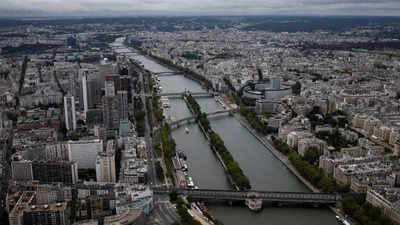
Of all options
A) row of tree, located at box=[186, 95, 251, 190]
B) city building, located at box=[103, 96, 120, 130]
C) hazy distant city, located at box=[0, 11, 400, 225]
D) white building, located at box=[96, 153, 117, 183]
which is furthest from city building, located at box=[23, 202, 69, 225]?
city building, located at box=[103, 96, 120, 130]

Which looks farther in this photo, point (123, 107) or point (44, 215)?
point (123, 107)

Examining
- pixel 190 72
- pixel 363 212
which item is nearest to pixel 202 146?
pixel 363 212

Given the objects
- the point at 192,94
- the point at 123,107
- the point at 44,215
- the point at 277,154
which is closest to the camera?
the point at 44,215

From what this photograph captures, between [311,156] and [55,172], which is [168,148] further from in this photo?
[311,156]

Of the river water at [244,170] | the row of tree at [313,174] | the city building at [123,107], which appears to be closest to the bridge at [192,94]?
the river water at [244,170]

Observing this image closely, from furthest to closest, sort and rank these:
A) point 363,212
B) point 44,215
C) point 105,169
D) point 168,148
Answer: point 168,148, point 105,169, point 363,212, point 44,215

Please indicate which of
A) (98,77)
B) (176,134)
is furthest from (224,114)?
(98,77)

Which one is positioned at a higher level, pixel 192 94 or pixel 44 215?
pixel 44 215

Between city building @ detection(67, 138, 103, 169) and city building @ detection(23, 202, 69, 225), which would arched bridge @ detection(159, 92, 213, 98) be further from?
city building @ detection(23, 202, 69, 225)
